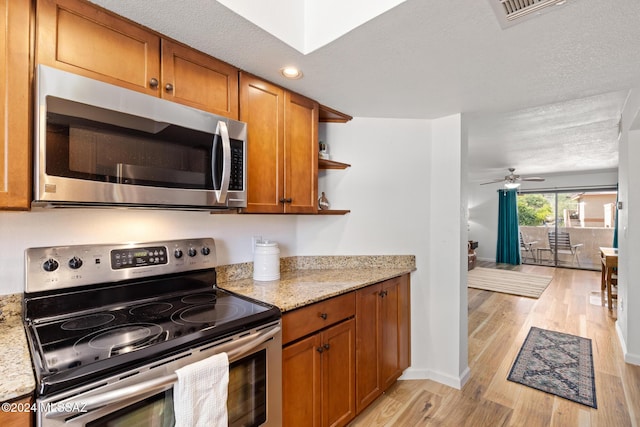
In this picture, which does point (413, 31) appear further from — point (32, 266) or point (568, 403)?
point (568, 403)

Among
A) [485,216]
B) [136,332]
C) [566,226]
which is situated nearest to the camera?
[136,332]

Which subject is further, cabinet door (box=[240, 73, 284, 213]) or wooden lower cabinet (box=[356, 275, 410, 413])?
wooden lower cabinet (box=[356, 275, 410, 413])

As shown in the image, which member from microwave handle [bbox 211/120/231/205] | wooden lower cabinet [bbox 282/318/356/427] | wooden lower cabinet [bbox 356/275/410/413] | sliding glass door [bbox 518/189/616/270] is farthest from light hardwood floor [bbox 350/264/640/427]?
sliding glass door [bbox 518/189/616/270]

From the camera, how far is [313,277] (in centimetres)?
203

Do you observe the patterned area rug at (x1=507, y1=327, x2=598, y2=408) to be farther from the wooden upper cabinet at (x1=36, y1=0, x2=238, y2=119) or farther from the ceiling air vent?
the wooden upper cabinet at (x1=36, y1=0, x2=238, y2=119)

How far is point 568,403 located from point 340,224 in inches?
79.9

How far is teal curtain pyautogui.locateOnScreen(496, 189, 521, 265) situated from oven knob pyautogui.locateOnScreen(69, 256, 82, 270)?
28.9 ft

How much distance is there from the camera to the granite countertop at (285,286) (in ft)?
2.72

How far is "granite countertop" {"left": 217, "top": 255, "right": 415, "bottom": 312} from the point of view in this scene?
158cm

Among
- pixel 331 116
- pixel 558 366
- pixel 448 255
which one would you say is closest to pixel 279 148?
pixel 331 116

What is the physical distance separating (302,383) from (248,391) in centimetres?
35

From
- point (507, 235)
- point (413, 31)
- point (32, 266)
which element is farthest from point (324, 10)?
point (507, 235)

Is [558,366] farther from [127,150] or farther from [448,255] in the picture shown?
[127,150]

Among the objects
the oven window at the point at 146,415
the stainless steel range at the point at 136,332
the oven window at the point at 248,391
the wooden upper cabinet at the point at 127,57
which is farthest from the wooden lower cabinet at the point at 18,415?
the wooden upper cabinet at the point at 127,57
